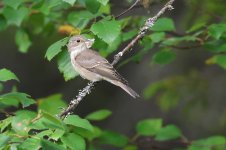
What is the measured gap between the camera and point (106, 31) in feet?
17.4

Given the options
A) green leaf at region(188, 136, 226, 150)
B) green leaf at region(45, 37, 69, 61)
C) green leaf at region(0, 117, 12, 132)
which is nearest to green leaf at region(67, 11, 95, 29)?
green leaf at region(45, 37, 69, 61)

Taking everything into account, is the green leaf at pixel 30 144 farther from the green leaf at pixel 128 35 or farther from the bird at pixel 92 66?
the green leaf at pixel 128 35

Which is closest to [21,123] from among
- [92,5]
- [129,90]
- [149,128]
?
[92,5]

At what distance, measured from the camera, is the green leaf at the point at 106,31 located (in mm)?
5297

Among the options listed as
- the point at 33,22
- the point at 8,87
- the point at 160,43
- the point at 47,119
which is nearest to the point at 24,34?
the point at 33,22

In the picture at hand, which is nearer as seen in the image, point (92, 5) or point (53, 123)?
point (53, 123)

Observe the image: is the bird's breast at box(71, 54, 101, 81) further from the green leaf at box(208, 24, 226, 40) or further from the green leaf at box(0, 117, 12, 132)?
the green leaf at box(0, 117, 12, 132)

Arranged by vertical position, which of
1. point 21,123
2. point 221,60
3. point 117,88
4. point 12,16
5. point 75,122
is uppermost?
point 117,88

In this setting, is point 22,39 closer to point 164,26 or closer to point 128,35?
point 128,35

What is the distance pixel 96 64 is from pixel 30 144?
113 inches

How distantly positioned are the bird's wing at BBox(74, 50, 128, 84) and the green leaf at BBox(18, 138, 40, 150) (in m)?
2.27

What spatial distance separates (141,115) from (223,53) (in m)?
5.65

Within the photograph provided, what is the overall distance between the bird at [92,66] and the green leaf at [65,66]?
0.68ft

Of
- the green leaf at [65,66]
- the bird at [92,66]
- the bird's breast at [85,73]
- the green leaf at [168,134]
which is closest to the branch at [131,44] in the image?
the green leaf at [65,66]
